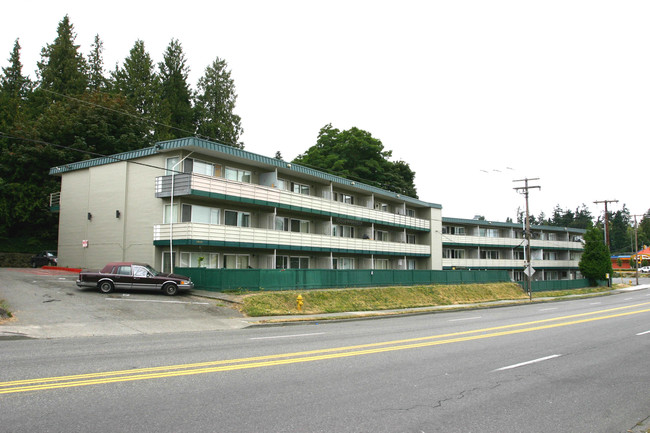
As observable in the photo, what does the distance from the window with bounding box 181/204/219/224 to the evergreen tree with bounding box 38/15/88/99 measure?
3187 cm

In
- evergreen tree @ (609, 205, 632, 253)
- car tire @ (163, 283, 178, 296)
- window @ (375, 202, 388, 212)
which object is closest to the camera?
car tire @ (163, 283, 178, 296)

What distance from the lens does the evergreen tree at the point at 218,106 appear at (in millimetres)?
57375

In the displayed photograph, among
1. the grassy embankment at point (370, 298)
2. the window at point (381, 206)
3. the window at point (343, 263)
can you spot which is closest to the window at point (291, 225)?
the window at point (343, 263)

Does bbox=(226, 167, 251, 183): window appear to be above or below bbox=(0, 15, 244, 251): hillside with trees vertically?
below

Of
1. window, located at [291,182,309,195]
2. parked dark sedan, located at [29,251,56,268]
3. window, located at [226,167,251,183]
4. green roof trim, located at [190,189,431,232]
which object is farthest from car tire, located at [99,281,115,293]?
parked dark sedan, located at [29,251,56,268]

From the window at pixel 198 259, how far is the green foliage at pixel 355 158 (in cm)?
3168

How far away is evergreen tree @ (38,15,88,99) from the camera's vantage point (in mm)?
53312

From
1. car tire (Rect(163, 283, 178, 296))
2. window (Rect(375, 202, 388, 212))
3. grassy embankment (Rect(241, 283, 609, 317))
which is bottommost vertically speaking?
grassy embankment (Rect(241, 283, 609, 317))

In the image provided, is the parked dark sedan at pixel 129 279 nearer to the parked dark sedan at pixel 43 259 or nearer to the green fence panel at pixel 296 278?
the green fence panel at pixel 296 278

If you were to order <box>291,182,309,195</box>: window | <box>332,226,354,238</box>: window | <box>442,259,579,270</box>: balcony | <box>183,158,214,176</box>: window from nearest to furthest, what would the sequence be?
<box>183,158,214,176</box>: window → <box>291,182,309,195</box>: window → <box>332,226,354,238</box>: window → <box>442,259,579,270</box>: balcony

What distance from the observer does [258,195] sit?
1219 inches

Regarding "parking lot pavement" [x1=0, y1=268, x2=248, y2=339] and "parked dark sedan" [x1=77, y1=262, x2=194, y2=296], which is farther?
"parked dark sedan" [x1=77, y1=262, x2=194, y2=296]

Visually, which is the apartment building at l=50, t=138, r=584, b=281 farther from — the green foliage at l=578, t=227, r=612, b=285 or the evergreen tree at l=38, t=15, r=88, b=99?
the green foliage at l=578, t=227, r=612, b=285

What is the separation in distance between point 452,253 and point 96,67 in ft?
170
